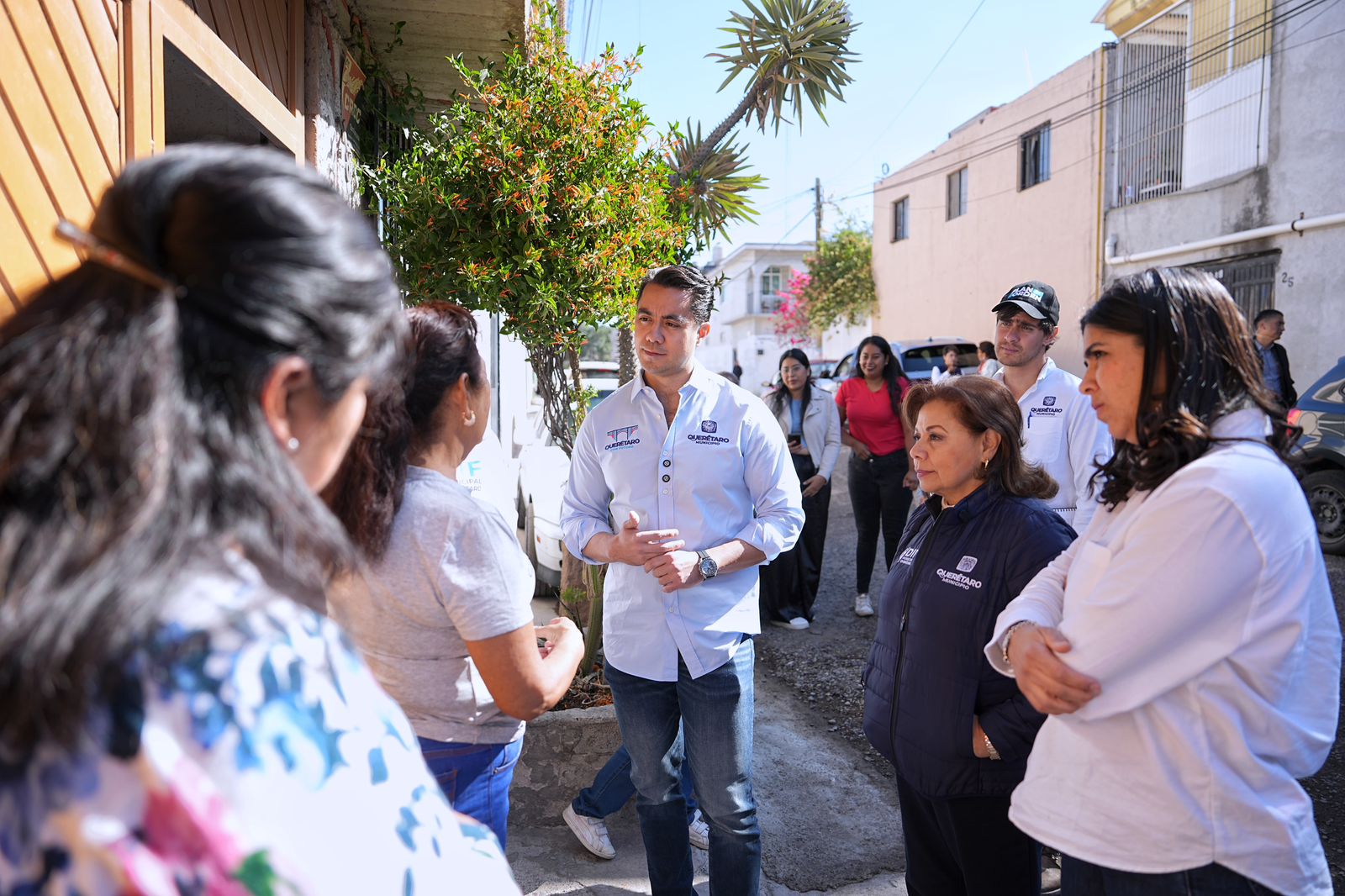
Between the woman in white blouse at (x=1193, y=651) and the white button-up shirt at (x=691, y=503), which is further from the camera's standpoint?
the white button-up shirt at (x=691, y=503)

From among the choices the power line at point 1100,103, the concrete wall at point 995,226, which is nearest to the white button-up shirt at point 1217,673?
the power line at point 1100,103

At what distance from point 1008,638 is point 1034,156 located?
717 inches

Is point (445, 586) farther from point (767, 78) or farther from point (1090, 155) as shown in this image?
point (1090, 155)

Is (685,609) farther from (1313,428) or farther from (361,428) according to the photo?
(1313,428)

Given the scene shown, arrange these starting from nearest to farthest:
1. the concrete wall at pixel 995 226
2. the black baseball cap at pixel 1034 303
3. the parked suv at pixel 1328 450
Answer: the black baseball cap at pixel 1034 303 < the parked suv at pixel 1328 450 < the concrete wall at pixel 995 226

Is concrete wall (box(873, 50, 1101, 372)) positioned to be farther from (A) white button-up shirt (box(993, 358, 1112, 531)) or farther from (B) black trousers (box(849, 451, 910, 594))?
(A) white button-up shirt (box(993, 358, 1112, 531))

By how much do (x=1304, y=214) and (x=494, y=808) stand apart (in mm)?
13418

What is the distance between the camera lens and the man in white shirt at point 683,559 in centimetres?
264

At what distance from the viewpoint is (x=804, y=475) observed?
6.68 meters

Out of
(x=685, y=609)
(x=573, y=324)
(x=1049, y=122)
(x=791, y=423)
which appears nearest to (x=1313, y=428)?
(x=791, y=423)

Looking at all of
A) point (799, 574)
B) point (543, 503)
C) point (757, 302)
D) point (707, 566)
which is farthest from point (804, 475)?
point (757, 302)

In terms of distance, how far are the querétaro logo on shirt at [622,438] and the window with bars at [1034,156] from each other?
1670 cm

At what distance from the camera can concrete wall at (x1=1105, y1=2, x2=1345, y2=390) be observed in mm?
11234

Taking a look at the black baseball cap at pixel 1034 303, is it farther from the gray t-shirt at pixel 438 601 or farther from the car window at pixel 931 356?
the car window at pixel 931 356
